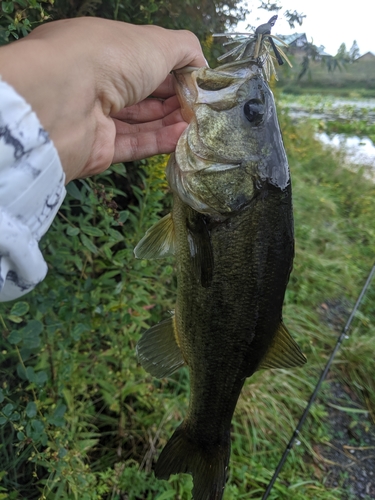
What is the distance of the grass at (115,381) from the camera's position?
1690 millimetres

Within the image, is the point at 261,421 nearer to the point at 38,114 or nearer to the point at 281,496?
the point at 281,496

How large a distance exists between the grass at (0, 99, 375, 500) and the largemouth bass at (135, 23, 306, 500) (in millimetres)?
373

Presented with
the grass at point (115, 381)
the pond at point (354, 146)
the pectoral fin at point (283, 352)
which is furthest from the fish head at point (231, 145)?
the pond at point (354, 146)

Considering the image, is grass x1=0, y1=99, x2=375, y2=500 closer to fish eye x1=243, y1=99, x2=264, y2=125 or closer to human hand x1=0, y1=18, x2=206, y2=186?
human hand x1=0, y1=18, x2=206, y2=186

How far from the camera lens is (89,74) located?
1173 mm

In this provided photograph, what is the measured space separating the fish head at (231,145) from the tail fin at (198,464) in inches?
37.7

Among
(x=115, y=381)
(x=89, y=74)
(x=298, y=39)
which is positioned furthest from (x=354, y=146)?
(x=89, y=74)

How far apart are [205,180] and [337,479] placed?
2763 mm

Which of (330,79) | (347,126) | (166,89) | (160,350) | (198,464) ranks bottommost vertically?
(347,126)

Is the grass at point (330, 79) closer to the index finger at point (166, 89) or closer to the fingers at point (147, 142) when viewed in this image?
the index finger at point (166, 89)

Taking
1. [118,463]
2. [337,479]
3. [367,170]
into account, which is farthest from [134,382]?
[367,170]

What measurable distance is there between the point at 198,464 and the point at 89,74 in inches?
58.0

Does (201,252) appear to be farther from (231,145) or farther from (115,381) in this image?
(115,381)

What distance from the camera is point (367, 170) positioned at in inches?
376
